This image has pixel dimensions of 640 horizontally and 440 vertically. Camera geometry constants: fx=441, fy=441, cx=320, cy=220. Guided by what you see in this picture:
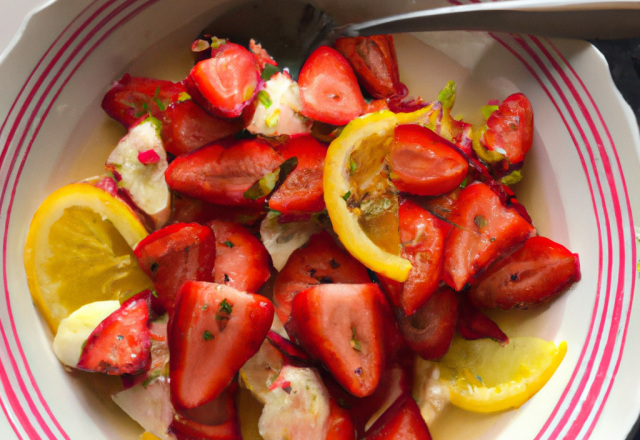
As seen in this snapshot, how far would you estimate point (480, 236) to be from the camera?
71cm

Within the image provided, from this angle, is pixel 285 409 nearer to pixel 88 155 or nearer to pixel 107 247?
pixel 107 247

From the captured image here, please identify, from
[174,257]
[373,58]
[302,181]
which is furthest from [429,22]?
[174,257]

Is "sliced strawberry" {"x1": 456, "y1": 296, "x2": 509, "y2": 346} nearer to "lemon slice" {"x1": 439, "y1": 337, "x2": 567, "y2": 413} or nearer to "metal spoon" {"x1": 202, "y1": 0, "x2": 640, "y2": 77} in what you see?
"lemon slice" {"x1": 439, "y1": 337, "x2": 567, "y2": 413}

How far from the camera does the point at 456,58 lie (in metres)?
0.81

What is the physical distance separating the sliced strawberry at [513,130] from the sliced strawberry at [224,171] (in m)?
0.37

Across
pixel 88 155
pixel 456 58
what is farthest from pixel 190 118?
pixel 456 58

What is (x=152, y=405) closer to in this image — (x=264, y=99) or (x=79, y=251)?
(x=79, y=251)

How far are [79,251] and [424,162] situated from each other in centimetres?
60

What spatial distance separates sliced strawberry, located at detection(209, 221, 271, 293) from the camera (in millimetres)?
732

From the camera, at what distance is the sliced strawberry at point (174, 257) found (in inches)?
27.7

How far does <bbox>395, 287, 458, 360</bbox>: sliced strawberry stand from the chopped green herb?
1.36ft

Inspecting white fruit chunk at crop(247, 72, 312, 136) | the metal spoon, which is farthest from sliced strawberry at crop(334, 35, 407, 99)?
white fruit chunk at crop(247, 72, 312, 136)

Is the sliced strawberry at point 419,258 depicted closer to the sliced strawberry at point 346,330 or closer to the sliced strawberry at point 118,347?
the sliced strawberry at point 346,330

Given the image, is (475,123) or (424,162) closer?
(424,162)
